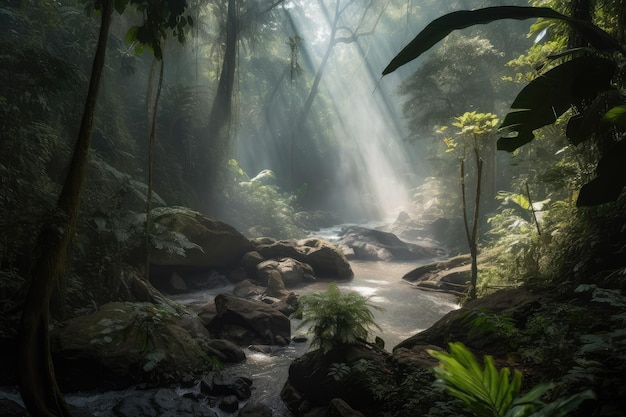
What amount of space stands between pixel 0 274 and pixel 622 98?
5.96 m

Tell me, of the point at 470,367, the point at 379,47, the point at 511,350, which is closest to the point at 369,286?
the point at 511,350

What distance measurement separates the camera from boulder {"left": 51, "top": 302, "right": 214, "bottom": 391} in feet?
14.1

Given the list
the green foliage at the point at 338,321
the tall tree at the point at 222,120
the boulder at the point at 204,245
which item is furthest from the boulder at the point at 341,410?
the tall tree at the point at 222,120

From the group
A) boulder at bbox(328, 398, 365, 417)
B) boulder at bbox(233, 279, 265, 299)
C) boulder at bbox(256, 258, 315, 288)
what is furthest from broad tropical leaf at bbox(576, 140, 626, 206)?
boulder at bbox(256, 258, 315, 288)

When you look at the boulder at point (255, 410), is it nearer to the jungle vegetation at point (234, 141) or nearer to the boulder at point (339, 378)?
the boulder at point (339, 378)

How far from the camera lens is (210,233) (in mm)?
10562

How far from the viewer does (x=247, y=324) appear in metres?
6.58

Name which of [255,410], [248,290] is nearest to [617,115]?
[255,410]

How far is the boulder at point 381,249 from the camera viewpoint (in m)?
15.7

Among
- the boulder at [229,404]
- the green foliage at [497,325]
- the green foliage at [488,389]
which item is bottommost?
the boulder at [229,404]

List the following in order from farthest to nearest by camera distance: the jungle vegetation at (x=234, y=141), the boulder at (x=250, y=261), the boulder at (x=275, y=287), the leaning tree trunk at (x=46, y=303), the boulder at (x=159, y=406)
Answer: the boulder at (x=250, y=261) < the boulder at (x=275, y=287) < the boulder at (x=159, y=406) < the jungle vegetation at (x=234, y=141) < the leaning tree trunk at (x=46, y=303)

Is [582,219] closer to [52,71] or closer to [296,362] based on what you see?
[296,362]

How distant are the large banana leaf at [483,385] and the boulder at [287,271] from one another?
8.75m

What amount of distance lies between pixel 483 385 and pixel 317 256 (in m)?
10.7
